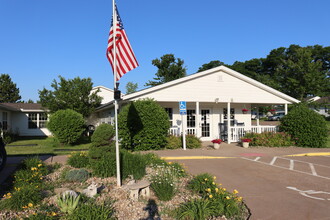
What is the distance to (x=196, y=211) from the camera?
372cm

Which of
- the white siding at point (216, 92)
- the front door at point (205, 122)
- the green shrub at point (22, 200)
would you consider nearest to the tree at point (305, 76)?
the white siding at point (216, 92)

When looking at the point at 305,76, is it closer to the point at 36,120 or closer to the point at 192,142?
the point at 192,142

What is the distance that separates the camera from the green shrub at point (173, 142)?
476 inches

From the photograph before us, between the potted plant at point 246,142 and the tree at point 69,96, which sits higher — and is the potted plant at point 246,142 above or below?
below

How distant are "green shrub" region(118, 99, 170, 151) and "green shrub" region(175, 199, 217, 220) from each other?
293 inches

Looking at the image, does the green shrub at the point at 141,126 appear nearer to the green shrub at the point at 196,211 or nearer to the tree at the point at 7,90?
the green shrub at the point at 196,211

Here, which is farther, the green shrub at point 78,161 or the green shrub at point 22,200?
the green shrub at point 78,161

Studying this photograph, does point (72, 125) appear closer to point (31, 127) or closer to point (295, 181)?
point (31, 127)

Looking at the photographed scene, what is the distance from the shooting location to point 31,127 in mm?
22875

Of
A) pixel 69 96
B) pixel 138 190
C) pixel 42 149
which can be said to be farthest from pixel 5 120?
pixel 138 190

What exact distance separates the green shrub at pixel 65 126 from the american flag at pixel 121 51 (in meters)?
9.93

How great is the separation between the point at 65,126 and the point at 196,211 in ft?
41.4

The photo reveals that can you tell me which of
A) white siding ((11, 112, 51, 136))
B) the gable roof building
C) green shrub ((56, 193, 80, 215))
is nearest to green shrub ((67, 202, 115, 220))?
green shrub ((56, 193, 80, 215))

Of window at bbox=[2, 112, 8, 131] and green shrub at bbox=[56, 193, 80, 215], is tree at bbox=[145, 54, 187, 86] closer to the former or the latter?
window at bbox=[2, 112, 8, 131]
